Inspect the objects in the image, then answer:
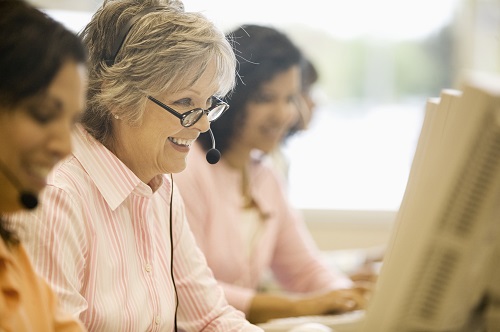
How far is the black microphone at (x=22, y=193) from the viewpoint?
822 millimetres

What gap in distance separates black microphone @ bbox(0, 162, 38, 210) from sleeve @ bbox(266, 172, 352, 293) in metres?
1.42

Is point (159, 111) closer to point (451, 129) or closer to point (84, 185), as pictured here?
point (84, 185)

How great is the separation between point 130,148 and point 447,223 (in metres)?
0.56

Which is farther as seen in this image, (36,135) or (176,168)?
(176,168)

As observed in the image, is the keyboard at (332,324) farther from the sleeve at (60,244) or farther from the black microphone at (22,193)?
the black microphone at (22,193)

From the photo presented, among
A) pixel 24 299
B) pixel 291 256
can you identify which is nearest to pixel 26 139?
pixel 24 299

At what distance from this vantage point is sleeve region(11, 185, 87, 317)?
3.32ft

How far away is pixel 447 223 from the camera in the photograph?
3.26 ft

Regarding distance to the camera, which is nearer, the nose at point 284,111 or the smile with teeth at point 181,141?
the smile with teeth at point 181,141

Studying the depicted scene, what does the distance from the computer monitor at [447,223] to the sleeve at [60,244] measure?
0.48 metres

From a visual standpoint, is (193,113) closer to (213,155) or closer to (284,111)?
(213,155)

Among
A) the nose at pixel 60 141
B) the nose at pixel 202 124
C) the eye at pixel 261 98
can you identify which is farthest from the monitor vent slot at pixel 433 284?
the eye at pixel 261 98

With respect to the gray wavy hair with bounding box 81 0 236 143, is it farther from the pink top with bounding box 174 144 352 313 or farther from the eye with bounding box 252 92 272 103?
the eye with bounding box 252 92 272 103

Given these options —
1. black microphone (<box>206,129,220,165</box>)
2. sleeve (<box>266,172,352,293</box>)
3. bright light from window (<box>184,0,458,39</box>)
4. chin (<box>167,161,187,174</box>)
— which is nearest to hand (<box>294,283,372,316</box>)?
sleeve (<box>266,172,352,293</box>)
